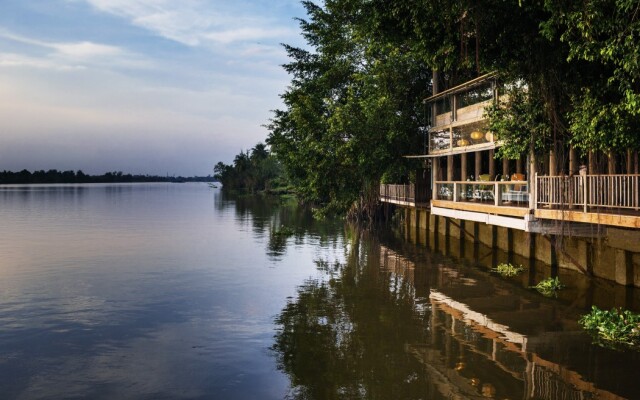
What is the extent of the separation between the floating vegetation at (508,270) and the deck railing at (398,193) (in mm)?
10769

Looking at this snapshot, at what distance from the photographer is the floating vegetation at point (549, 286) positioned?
1939 cm

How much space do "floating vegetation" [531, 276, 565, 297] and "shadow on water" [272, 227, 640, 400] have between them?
0.40m

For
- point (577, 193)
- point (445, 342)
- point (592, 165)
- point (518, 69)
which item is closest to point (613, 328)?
point (445, 342)

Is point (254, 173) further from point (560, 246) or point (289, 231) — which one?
point (560, 246)

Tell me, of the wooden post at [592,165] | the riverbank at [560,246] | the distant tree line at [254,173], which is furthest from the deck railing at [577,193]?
the distant tree line at [254,173]

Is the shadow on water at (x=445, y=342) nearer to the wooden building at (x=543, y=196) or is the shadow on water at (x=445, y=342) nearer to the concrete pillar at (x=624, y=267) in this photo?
the concrete pillar at (x=624, y=267)

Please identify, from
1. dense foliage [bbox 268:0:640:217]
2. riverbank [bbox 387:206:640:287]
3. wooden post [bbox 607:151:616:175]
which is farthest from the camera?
riverbank [bbox 387:206:640:287]

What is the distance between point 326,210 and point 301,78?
1294cm

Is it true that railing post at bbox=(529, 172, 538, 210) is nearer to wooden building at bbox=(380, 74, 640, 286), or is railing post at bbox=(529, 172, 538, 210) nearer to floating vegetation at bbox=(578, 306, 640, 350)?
wooden building at bbox=(380, 74, 640, 286)

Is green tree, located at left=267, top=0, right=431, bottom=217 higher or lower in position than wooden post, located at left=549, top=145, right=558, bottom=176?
higher

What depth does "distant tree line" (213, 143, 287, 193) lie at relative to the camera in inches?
5354

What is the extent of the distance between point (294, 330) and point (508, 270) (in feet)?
38.6

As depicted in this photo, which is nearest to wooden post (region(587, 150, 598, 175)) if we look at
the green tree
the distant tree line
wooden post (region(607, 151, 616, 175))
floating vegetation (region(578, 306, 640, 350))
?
Answer: wooden post (region(607, 151, 616, 175))

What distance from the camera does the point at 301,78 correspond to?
50188 mm
